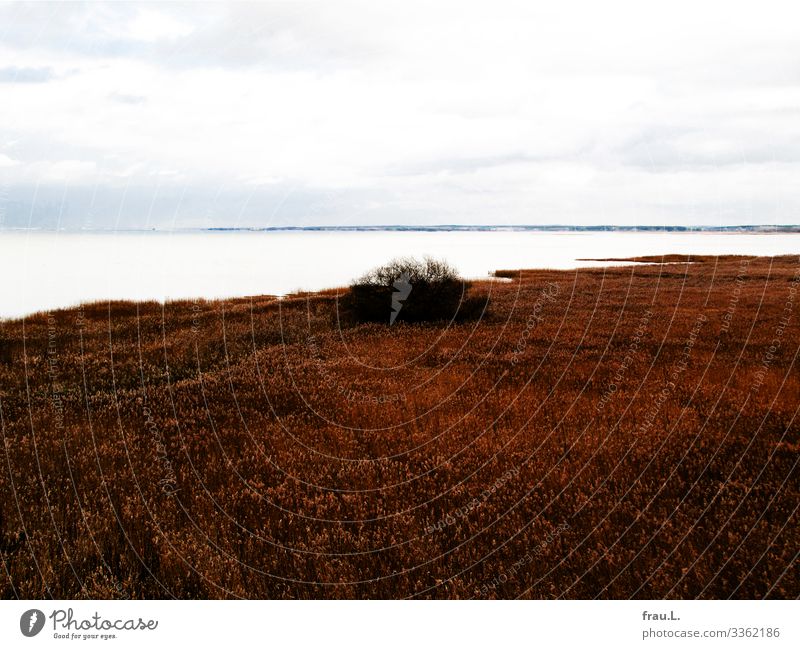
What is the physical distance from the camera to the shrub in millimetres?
17656

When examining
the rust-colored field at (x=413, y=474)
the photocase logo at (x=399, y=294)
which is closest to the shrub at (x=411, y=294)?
the photocase logo at (x=399, y=294)

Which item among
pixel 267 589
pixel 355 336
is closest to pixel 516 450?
pixel 267 589

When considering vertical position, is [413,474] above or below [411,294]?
below

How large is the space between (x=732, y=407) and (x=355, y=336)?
956cm

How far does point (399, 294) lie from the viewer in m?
17.6

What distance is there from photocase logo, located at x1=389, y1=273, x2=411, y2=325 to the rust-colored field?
4.51 metres

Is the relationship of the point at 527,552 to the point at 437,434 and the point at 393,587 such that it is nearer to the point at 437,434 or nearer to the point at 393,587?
the point at 393,587
